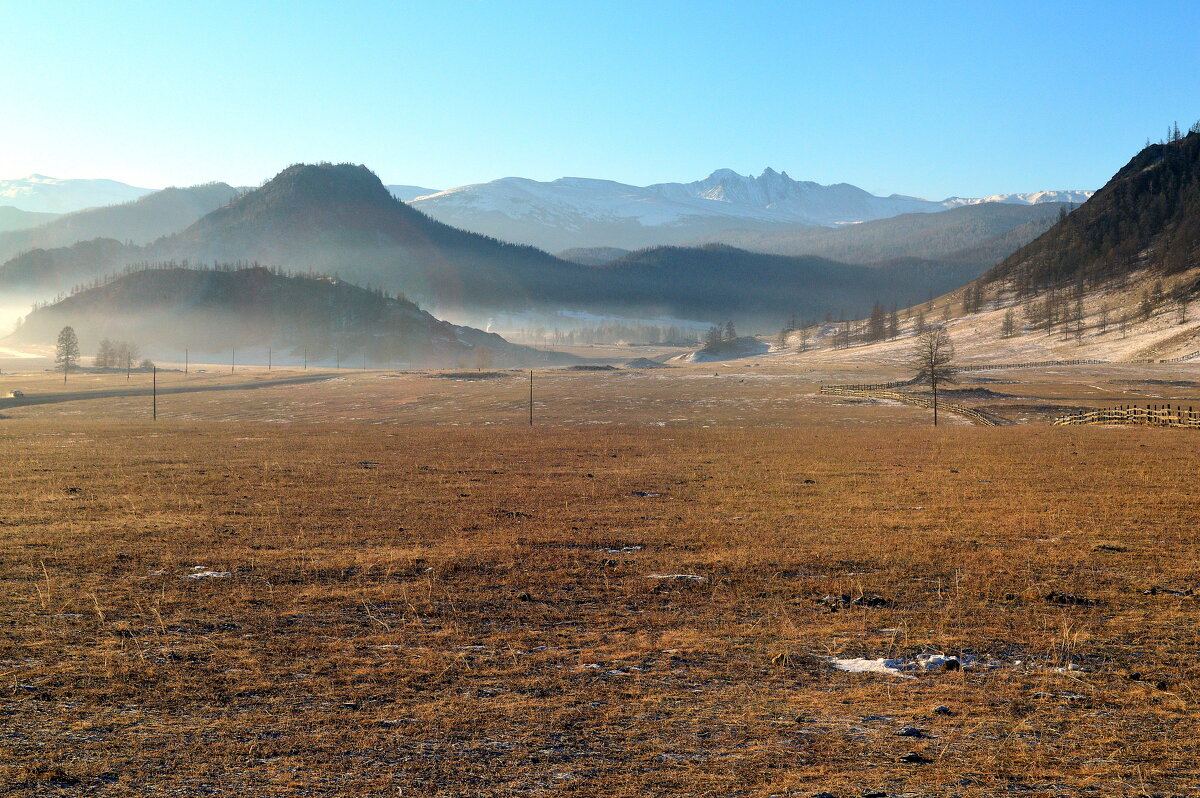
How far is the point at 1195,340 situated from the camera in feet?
610

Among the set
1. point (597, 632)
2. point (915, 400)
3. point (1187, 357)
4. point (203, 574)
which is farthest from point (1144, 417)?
point (1187, 357)

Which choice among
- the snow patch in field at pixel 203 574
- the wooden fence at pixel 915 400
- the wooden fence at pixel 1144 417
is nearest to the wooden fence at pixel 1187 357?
the wooden fence at pixel 915 400

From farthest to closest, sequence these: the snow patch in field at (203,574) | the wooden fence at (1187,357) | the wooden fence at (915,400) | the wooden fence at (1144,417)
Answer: the wooden fence at (1187,357) → the wooden fence at (915,400) → the wooden fence at (1144,417) → the snow patch in field at (203,574)

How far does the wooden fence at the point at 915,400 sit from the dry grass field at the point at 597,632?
45.2 meters

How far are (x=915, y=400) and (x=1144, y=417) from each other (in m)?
36.4

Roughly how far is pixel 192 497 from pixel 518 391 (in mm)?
109871

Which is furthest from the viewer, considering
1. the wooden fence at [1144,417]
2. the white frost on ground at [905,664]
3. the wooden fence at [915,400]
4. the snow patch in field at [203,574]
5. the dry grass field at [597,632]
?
the wooden fence at [915,400]

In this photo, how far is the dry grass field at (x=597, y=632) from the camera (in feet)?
33.5

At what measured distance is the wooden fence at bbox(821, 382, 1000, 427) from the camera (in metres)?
81.8

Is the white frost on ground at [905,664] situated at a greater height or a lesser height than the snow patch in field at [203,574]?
greater

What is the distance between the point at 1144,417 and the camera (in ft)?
213

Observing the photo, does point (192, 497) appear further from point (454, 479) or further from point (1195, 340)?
point (1195, 340)

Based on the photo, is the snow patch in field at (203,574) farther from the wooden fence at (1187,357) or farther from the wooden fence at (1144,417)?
the wooden fence at (1187,357)

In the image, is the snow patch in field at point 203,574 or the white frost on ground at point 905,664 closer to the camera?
the white frost on ground at point 905,664
